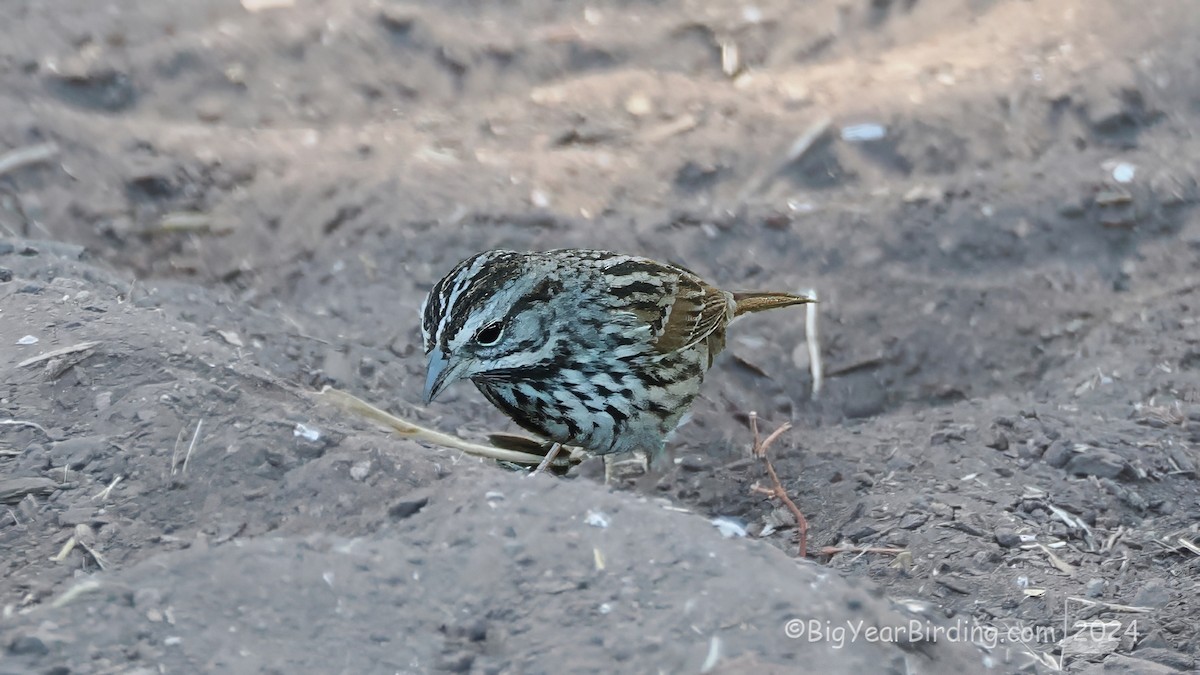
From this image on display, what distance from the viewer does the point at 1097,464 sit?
16.4 ft

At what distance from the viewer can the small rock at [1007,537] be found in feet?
14.7

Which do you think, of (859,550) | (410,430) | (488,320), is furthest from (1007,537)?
(410,430)

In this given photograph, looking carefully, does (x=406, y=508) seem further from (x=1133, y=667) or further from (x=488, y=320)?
(x=1133, y=667)

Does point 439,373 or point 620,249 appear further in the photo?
point 620,249

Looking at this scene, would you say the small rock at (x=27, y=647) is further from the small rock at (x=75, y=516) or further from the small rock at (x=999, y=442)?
the small rock at (x=999, y=442)

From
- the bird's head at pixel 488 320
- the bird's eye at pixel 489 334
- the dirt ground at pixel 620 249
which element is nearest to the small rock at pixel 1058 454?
the dirt ground at pixel 620 249

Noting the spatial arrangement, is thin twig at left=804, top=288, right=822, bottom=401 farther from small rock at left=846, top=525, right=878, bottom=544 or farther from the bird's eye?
the bird's eye

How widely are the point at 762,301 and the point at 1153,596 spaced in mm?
2457

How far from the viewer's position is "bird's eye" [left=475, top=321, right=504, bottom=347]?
458cm

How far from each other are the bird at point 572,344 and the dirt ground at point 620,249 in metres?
0.43

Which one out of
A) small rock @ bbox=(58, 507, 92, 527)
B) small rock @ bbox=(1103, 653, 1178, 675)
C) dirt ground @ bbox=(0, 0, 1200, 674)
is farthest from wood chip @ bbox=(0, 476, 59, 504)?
small rock @ bbox=(1103, 653, 1178, 675)

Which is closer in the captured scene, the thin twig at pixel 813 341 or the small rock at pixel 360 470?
the small rock at pixel 360 470

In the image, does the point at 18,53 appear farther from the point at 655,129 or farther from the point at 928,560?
the point at 928,560

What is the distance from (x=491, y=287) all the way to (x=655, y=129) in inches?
129
